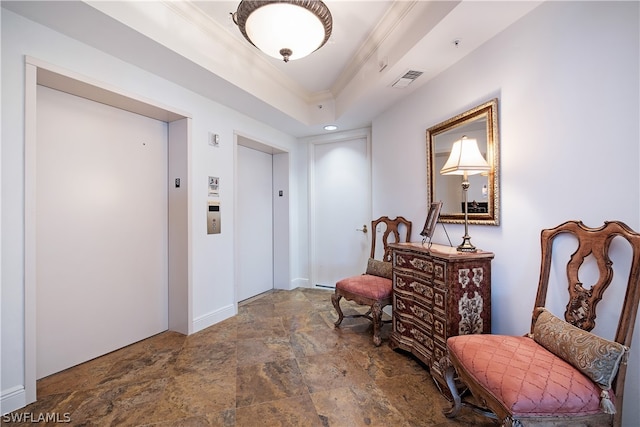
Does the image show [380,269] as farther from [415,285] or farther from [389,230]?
[415,285]

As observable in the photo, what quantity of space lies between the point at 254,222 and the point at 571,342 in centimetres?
354

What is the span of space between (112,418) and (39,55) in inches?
92.5

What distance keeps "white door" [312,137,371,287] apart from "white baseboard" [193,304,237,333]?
1.52m

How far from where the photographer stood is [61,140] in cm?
211

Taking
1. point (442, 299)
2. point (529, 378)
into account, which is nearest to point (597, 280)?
point (529, 378)

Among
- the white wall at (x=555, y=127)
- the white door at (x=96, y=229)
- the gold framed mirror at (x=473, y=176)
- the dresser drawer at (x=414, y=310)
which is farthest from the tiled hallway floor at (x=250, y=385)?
the gold framed mirror at (x=473, y=176)

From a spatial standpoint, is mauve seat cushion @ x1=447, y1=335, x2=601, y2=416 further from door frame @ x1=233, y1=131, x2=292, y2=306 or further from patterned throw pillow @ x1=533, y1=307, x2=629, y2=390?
door frame @ x1=233, y1=131, x2=292, y2=306

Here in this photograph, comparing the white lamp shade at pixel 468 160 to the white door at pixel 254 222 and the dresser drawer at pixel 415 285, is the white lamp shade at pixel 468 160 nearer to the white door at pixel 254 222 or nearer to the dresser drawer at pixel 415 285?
the dresser drawer at pixel 415 285

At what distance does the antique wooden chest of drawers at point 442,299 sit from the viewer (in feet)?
5.97

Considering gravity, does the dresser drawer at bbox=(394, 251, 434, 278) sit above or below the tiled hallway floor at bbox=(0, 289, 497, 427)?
above

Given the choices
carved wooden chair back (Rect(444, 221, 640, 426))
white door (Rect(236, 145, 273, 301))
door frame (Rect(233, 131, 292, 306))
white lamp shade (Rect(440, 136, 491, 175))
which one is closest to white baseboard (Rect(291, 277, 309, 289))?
door frame (Rect(233, 131, 292, 306))

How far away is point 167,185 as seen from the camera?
285cm

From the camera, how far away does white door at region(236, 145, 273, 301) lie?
12.5ft

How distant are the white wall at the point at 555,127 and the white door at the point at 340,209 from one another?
5.74ft
